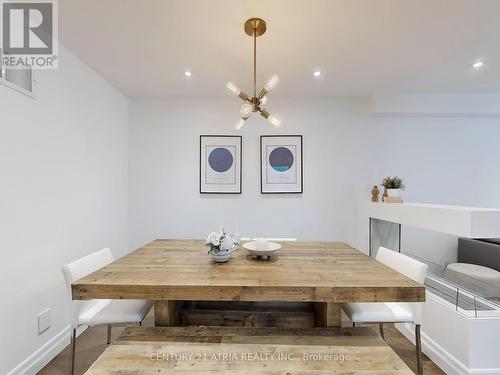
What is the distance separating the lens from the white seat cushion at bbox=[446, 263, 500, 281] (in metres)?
2.29

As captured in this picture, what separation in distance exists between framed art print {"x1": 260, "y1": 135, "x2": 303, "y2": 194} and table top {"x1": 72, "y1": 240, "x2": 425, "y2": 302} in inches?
63.9

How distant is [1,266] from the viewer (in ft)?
5.30

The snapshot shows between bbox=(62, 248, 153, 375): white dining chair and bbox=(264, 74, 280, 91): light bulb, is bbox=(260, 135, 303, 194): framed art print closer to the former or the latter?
bbox=(264, 74, 280, 91): light bulb

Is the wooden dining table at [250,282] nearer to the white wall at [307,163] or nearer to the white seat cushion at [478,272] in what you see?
the white seat cushion at [478,272]

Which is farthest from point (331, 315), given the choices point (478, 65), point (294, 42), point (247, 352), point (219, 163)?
point (478, 65)

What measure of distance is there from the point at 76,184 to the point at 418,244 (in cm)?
396

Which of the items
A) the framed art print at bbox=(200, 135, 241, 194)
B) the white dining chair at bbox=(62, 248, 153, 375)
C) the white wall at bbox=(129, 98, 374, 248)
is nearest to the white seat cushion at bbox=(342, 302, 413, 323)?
the white dining chair at bbox=(62, 248, 153, 375)

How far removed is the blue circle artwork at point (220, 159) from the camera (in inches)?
129

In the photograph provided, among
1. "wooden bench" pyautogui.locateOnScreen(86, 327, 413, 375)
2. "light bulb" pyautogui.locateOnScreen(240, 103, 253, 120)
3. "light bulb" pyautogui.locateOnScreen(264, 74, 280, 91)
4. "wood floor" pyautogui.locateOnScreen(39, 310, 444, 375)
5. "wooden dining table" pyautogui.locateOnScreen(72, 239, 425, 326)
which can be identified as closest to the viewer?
"wooden bench" pyautogui.locateOnScreen(86, 327, 413, 375)

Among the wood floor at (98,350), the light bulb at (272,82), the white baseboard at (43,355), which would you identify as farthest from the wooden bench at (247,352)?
the light bulb at (272,82)

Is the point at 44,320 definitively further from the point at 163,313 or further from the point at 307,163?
the point at 307,163

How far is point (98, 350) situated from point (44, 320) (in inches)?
19.1

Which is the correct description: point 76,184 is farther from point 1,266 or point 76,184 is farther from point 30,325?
point 30,325

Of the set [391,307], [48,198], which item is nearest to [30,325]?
[48,198]
